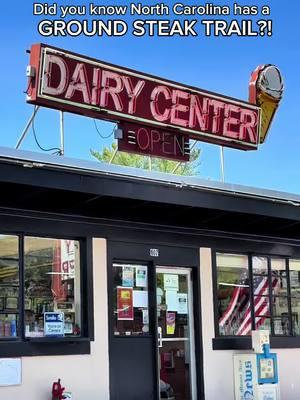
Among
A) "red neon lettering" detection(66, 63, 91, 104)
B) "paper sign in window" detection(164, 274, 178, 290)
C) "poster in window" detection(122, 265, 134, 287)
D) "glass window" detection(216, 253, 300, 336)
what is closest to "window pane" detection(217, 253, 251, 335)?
"glass window" detection(216, 253, 300, 336)

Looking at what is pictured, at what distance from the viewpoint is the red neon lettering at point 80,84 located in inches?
401

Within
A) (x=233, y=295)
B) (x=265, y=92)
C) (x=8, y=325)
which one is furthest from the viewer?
Answer: (x=265, y=92)

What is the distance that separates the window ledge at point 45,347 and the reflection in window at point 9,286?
7.7 inches

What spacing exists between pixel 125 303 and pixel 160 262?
0.89 metres

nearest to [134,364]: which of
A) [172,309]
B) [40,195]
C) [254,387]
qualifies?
[172,309]

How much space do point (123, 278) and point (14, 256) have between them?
1.83 metres

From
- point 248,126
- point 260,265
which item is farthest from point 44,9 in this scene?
point 260,265

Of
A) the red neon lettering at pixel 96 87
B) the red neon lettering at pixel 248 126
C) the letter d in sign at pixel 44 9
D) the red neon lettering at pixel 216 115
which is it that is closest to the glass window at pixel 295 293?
the red neon lettering at pixel 248 126

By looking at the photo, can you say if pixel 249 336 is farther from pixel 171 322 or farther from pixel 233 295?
pixel 171 322

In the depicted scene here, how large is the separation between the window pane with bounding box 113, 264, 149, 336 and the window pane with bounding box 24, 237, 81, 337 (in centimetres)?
64

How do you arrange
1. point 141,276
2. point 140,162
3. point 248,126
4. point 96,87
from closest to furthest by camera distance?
point 96,87
point 141,276
point 248,126
point 140,162

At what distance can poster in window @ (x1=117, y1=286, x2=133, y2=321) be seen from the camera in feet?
34.7

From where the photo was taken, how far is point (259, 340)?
37.5ft

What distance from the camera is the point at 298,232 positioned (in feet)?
42.7
